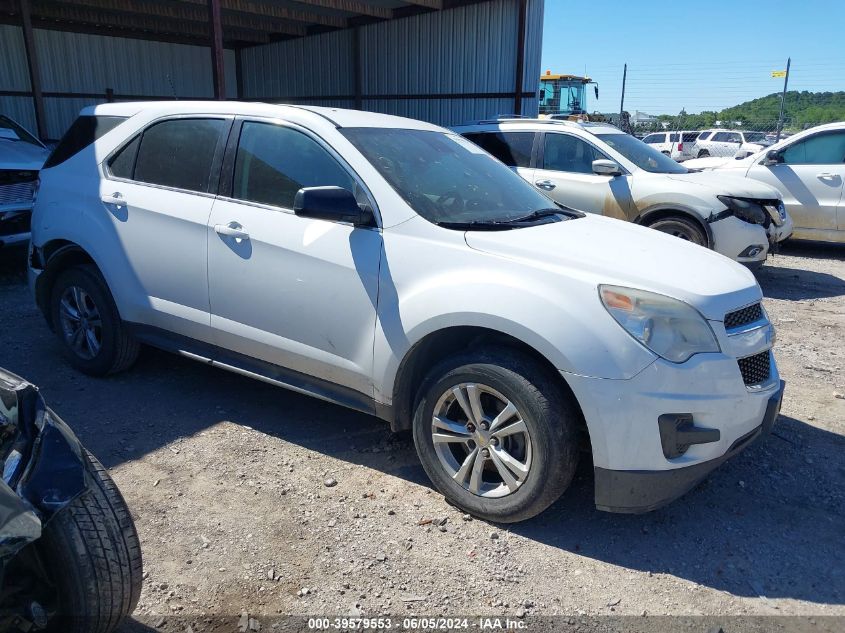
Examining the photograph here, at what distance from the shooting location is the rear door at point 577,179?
303 inches

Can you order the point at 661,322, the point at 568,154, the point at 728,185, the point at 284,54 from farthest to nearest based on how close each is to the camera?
the point at 284,54 → the point at 568,154 → the point at 728,185 → the point at 661,322

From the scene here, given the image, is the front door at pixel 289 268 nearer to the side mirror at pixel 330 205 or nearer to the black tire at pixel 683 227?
the side mirror at pixel 330 205

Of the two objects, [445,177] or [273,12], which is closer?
[445,177]

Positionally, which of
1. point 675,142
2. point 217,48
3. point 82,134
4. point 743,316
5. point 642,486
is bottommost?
point 642,486

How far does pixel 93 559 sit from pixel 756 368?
2719 mm

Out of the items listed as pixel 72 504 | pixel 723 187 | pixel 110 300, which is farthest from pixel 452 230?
pixel 723 187

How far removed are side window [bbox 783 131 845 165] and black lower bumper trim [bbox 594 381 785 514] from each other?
27.7 ft

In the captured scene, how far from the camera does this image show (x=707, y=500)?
3.38 m

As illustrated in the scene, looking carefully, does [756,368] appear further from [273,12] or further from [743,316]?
[273,12]

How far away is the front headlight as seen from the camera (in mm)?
2717

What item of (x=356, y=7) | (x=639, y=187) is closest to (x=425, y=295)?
(x=639, y=187)

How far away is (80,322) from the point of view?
4637 millimetres

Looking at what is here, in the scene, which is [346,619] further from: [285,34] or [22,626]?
[285,34]

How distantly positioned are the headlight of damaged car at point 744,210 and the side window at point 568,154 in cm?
147
